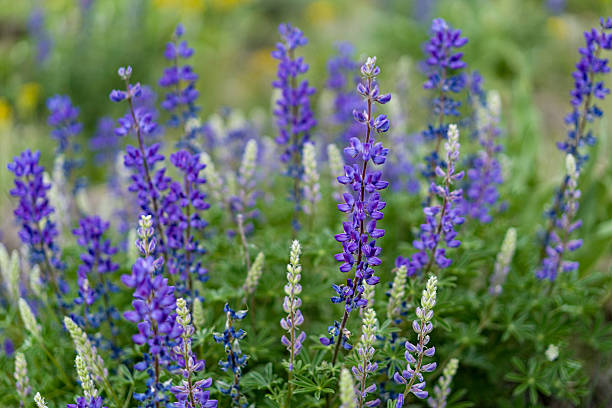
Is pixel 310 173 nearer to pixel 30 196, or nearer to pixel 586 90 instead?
pixel 30 196

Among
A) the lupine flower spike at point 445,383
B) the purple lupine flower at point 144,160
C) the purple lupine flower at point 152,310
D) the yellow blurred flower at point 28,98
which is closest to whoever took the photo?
the purple lupine flower at point 152,310

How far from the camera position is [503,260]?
2621 mm

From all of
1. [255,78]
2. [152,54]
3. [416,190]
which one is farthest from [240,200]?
[255,78]

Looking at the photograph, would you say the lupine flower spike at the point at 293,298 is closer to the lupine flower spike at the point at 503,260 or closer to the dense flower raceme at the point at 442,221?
the dense flower raceme at the point at 442,221

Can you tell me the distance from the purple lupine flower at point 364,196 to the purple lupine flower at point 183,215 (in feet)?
2.42

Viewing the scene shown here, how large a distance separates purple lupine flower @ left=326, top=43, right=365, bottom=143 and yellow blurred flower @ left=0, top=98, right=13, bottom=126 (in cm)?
455

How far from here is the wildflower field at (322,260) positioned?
1939mm

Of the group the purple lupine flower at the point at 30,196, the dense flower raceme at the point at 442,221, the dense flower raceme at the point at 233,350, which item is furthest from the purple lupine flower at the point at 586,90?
the purple lupine flower at the point at 30,196

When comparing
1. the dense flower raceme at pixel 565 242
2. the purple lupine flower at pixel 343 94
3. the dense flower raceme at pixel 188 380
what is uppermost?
the purple lupine flower at pixel 343 94

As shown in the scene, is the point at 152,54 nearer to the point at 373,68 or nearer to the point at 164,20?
the point at 164,20

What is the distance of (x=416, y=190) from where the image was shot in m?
3.79

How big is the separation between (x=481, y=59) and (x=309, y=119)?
5.74 metres

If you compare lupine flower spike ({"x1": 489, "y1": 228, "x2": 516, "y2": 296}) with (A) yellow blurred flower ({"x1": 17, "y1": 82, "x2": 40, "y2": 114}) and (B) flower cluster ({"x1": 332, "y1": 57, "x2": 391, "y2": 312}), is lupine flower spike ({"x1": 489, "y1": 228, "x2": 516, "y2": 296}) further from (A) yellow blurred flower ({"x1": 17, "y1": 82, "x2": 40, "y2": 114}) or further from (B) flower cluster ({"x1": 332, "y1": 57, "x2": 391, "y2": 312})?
(A) yellow blurred flower ({"x1": 17, "y1": 82, "x2": 40, "y2": 114})

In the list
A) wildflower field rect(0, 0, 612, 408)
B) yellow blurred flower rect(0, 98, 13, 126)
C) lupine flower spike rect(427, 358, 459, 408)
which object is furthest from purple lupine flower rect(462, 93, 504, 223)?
yellow blurred flower rect(0, 98, 13, 126)
